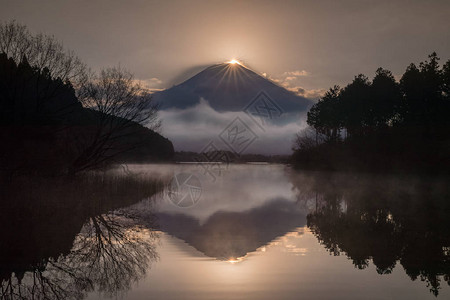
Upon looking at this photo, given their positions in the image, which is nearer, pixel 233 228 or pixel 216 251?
pixel 216 251

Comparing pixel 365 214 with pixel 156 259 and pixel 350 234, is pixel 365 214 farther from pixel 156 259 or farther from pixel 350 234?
pixel 156 259

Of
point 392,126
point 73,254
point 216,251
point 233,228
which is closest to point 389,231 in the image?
point 233,228

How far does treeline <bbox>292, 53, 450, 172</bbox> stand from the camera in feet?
161

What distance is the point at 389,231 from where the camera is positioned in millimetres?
14750

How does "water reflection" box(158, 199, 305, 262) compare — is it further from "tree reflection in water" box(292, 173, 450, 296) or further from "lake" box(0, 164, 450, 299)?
"tree reflection in water" box(292, 173, 450, 296)

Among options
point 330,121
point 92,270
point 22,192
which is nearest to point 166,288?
point 92,270

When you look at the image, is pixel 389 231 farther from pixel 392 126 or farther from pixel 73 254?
pixel 392 126

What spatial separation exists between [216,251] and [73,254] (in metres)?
4.04

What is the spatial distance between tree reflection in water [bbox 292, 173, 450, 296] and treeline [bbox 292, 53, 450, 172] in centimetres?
2398

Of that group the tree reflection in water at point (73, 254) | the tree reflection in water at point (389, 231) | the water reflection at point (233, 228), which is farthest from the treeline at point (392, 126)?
the tree reflection in water at point (73, 254)

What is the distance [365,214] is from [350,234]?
5.40m

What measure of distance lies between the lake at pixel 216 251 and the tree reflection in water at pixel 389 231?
44 millimetres

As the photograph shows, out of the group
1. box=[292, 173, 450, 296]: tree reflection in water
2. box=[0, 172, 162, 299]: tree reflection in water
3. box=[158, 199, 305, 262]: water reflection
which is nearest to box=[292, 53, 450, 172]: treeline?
box=[292, 173, 450, 296]: tree reflection in water

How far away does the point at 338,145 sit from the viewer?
65.9 meters
